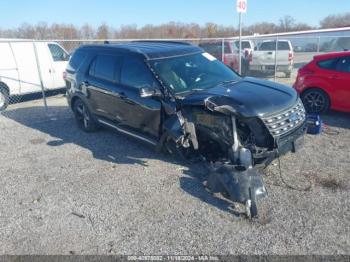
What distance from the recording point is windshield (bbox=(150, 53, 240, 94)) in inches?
187

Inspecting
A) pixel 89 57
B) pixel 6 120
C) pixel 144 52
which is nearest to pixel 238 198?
pixel 144 52

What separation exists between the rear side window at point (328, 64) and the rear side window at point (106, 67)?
4.78 m

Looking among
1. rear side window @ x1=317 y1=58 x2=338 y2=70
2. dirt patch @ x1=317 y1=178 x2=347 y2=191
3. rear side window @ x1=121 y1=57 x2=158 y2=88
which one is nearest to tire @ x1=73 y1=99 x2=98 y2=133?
rear side window @ x1=121 y1=57 x2=158 y2=88

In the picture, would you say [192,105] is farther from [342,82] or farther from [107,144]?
[342,82]

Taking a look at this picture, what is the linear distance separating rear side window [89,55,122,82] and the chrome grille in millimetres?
2912

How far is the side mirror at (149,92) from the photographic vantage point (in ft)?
14.1

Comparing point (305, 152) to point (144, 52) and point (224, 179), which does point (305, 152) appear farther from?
point (144, 52)

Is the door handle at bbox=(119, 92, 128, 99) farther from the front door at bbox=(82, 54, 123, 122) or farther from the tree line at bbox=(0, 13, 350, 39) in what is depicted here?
the tree line at bbox=(0, 13, 350, 39)

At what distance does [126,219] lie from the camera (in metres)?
3.73

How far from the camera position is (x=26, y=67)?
10.1m

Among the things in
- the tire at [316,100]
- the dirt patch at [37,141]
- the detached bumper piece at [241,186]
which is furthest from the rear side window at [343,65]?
the dirt patch at [37,141]

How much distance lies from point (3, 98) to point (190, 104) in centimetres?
790

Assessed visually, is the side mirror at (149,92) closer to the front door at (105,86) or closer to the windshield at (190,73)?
the windshield at (190,73)

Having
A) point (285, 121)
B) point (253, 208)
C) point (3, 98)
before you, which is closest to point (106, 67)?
point (285, 121)
